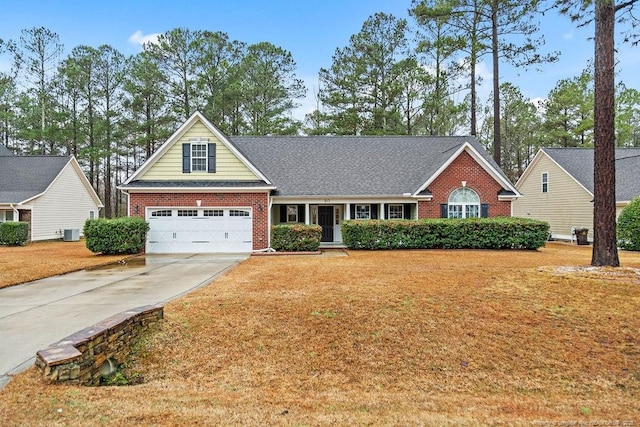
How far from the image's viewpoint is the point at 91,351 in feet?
14.3

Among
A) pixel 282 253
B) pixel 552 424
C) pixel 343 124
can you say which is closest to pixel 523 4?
pixel 343 124

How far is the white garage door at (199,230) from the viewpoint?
16625mm

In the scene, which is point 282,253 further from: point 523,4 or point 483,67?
point 483,67

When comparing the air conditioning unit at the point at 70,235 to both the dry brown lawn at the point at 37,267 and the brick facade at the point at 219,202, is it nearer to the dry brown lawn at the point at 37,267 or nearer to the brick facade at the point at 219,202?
the dry brown lawn at the point at 37,267

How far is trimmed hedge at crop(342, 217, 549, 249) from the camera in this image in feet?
54.6

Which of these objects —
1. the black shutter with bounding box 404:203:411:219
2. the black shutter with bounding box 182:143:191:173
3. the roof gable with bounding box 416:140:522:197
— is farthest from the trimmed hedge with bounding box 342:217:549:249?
the black shutter with bounding box 182:143:191:173

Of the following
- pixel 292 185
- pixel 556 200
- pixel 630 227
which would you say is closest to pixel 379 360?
pixel 292 185

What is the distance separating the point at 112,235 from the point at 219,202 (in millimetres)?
4302

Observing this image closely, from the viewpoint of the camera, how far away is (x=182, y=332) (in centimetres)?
574

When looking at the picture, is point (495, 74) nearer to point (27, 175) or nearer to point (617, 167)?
point (617, 167)

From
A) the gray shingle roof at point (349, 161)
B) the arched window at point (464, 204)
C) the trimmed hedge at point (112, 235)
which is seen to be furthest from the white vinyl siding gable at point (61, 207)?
the arched window at point (464, 204)

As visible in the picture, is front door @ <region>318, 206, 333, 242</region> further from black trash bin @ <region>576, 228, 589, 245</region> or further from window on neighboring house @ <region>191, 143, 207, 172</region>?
black trash bin @ <region>576, 228, 589, 245</region>

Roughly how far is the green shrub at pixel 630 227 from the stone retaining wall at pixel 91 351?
2049 centimetres

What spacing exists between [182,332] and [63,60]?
116ft
